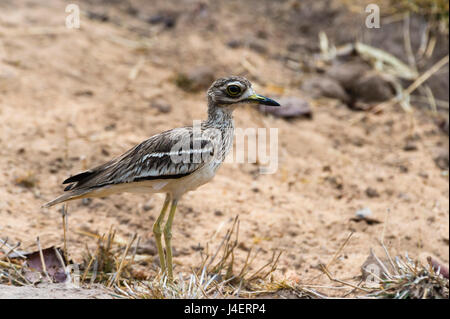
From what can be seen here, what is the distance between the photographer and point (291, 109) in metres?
5.83

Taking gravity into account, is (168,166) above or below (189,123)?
below

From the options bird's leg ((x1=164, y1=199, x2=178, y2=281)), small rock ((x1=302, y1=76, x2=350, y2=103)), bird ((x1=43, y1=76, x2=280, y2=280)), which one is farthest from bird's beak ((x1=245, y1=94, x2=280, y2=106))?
Answer: small rock ((x1=302, y1=76, x2=350, y2=103))

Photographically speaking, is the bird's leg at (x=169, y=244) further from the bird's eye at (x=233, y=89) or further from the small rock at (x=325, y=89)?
the small rock at (x=325, y=89)

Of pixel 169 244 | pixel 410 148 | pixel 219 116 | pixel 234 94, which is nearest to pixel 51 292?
pixel 169 244

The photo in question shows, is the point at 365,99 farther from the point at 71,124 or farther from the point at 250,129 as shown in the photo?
the point at 71,124

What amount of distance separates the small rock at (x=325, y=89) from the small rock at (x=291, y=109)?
47 cm

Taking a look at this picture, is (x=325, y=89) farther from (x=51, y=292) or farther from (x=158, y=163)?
(x=51, y=292)

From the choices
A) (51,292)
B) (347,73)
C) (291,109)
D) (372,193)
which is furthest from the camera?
(347,73)

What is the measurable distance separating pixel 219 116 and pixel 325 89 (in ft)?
10.0

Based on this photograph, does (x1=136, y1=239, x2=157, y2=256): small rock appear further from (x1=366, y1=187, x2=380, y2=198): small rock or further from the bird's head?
(x1=366, y1=187, x2=380, y2=198): small rock

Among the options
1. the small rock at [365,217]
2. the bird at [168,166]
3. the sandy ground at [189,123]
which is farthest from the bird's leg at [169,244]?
the small rock at [365,217]

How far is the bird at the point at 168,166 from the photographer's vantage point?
3232 millimetres

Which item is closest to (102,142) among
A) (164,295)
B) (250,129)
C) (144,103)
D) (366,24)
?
(144,103)

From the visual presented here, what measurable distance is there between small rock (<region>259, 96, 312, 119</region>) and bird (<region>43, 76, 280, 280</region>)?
2.30 m
